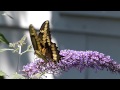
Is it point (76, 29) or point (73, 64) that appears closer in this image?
point (73, 64)

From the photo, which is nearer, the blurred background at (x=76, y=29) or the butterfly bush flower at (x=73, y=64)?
the butterfly bush flower at (x=73, y=64)

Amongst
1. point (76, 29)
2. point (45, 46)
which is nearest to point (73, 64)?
point (45, 46)

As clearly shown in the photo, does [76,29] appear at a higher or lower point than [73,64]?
higher

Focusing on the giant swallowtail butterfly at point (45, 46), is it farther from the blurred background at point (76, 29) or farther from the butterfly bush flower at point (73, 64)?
the blurred background at point (76, 29)

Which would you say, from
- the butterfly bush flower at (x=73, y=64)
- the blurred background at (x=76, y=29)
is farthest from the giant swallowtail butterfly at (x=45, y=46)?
the blurred background at (x=76, y=29)

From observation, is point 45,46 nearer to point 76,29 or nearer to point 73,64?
point 73,64
